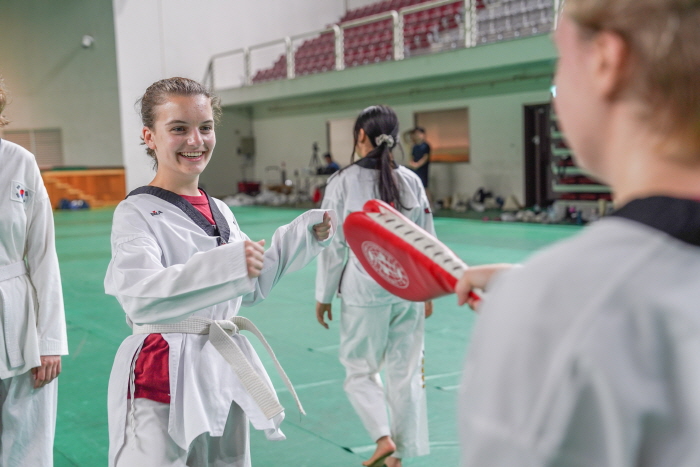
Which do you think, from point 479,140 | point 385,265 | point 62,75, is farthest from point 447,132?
point 385,265

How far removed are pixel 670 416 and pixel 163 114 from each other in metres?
1.80

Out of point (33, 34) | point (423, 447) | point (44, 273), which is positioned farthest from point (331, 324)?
point (33, 34)

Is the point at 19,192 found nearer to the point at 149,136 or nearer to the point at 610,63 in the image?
the point at 149,136

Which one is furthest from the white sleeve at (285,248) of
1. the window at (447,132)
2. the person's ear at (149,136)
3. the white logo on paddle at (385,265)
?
the window at (447,132)

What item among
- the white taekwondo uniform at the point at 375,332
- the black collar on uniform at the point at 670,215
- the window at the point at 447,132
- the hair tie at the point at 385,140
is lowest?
the white taekwondo uniform at the point at 375,332

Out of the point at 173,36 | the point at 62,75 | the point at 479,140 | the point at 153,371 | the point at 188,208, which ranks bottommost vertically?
the point at 153,371

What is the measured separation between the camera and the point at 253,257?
1.69m

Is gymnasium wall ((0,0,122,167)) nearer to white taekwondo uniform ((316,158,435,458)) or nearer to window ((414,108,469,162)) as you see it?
window ((414,108,469,162))

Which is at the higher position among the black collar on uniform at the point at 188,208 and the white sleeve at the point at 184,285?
the black collar on uniform at the point at 188,208

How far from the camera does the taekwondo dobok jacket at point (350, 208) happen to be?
3.28m

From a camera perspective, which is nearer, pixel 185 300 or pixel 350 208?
pixel 185 300

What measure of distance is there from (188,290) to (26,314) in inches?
40.7

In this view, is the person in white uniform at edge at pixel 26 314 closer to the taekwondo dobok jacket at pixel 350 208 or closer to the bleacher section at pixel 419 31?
the taekwondo dobok jacket at pixel 350 208

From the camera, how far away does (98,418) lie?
3934 mm
